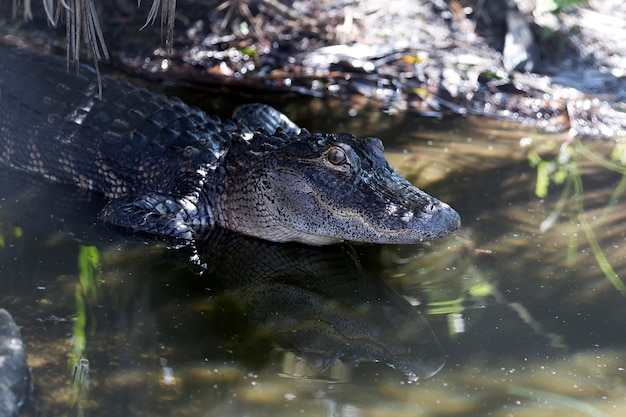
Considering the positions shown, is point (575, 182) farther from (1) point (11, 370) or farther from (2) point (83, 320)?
(1) point (11, 370)

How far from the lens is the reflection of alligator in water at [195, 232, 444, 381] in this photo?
12.7 ft

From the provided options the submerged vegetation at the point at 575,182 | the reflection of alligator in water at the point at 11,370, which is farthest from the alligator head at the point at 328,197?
the reflection of alligator in water at the point at 11,370

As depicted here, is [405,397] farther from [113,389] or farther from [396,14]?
[396,14]

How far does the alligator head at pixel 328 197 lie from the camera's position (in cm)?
471

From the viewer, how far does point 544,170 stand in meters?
6.46

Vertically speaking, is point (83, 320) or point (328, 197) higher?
point (328, 197)

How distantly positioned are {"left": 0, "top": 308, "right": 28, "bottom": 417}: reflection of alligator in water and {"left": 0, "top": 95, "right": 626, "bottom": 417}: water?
8 centimetres

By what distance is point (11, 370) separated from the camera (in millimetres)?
3186

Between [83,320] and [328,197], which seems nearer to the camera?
[83,320]

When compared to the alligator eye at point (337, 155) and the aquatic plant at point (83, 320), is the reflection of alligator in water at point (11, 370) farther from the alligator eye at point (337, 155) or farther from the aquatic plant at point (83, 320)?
the alligator eye at point (337, 155)

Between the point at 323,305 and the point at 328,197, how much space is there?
0.80 meters

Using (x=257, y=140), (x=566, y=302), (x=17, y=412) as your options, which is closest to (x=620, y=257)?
(x=566, y=302)

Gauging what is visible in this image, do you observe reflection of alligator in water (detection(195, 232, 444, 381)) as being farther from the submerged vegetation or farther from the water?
the submerged vegetation

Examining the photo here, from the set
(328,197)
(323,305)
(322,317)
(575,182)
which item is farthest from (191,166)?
(575,182)
